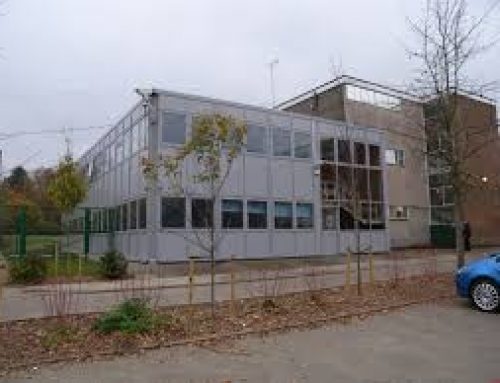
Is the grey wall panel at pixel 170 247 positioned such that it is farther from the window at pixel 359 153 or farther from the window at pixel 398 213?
the window at pixel 398 213

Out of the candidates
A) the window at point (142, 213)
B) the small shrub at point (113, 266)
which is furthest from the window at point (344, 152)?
the small shrub at point (113, 266)

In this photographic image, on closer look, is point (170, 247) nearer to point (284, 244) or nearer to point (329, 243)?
point (284, 244)

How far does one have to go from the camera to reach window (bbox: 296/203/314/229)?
32.2 meters

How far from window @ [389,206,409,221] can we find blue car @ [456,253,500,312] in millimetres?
27567

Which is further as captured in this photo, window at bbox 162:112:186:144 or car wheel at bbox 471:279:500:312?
window at bbox 162:112:186:144

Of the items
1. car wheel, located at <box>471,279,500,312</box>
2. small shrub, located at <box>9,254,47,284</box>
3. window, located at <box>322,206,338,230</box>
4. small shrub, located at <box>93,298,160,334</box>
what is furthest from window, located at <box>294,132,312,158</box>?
small shrub, located at <box>93,298,160,334</box>

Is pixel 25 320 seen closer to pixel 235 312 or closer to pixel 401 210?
pixel 235 312

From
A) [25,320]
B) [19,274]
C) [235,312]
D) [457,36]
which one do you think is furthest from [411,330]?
[19,274]

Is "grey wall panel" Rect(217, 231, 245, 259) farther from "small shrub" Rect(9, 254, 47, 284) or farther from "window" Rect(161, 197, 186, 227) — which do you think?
"small shrub" Rect(9, 254, 47, 284)

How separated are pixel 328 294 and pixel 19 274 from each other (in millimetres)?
10344

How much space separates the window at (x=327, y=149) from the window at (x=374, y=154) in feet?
9.90

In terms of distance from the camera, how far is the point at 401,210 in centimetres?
4350

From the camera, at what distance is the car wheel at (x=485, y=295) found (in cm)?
1410

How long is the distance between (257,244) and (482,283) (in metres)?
16.3
